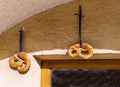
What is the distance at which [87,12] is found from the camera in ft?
5.25

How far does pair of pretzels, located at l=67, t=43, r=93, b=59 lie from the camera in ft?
5.01

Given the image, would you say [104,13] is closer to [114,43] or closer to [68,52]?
[114,43]

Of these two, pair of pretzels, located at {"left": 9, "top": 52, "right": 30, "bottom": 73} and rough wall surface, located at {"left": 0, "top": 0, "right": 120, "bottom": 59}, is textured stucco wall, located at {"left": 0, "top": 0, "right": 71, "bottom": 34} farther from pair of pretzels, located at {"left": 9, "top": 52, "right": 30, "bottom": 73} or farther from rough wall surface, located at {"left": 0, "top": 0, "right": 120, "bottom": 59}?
pair of pretzels, located at {"left": 9, "top": 52, "right": 30, "bottom": 73}

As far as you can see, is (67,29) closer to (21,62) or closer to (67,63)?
(67,63)

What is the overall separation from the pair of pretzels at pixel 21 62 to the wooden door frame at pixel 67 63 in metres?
0.07

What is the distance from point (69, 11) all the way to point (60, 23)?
0.29 feet

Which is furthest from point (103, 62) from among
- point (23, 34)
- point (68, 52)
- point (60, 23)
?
point (23, 34)

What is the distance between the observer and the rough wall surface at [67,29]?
61.4 inches

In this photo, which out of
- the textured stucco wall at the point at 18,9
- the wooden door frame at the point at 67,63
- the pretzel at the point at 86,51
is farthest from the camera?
the wooden door frame at the point at 67,63

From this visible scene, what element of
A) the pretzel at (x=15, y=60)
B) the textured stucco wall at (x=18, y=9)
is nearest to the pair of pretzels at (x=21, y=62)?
the pretzel at (x=15, y=60)

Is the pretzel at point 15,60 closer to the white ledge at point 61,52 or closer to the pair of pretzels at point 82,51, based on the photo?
the white ledge at point 61,52

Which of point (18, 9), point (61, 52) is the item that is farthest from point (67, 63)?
point (18, 9)

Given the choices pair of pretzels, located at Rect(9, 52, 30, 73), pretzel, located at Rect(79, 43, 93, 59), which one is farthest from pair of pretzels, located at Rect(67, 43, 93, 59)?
pair of pretzels, located at Rect(9, 52, 30, 73)

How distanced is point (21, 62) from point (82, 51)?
0.37 m
